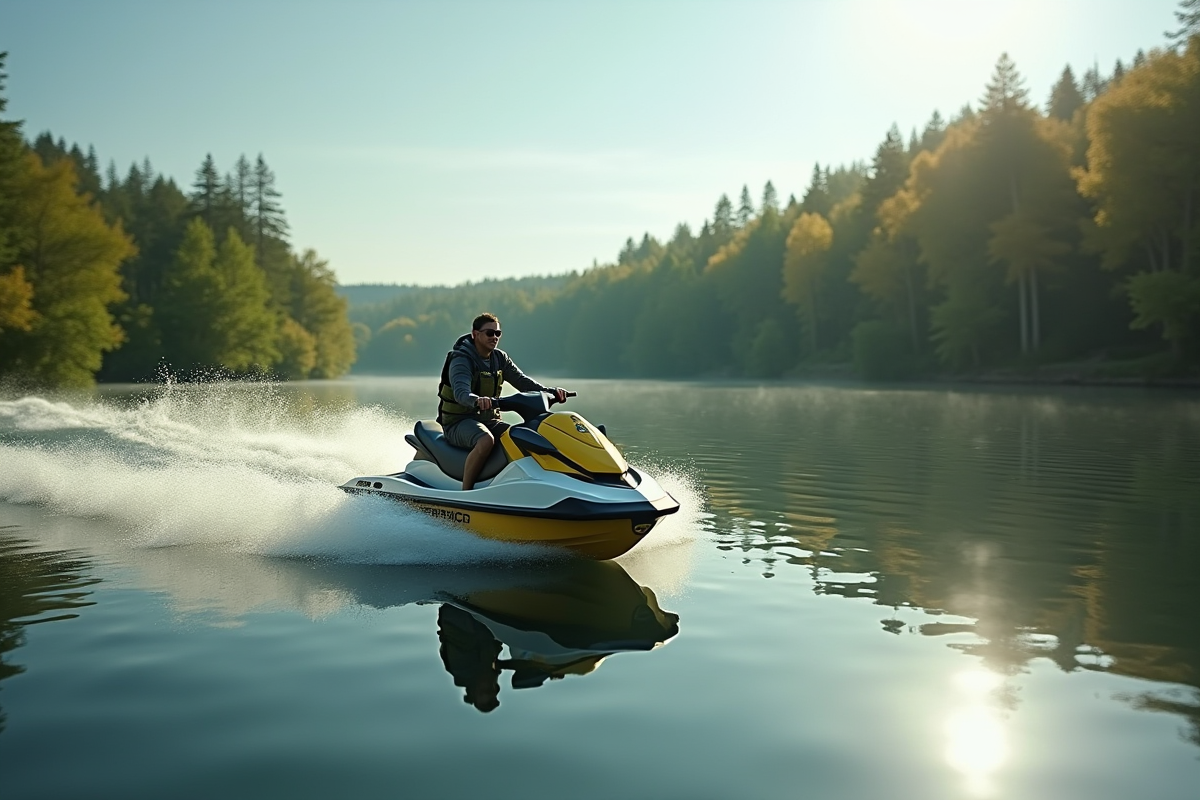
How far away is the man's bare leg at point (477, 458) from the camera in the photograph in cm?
959

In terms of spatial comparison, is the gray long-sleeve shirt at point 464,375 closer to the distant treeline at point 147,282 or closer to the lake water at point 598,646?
the lake water at point 598,646

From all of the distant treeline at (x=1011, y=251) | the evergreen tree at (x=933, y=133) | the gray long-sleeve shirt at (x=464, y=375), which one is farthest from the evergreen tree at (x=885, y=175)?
the gray long-sleeve shirt at (x=464, y=375)

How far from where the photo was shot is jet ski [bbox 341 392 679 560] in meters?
8.60

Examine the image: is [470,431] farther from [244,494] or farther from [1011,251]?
[1011,251]

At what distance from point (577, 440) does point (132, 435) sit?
564 inches

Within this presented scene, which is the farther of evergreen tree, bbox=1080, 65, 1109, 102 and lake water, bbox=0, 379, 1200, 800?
evergreen tree, bbox=1080, 65, 1109, 102

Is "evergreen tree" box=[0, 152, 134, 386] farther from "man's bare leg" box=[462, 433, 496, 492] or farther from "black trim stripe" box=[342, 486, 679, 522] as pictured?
"black trim stripe" box=[342, 486, 679, 522]

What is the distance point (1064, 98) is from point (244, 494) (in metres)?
111

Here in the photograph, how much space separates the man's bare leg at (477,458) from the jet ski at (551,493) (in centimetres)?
8

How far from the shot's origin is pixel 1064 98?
104 m

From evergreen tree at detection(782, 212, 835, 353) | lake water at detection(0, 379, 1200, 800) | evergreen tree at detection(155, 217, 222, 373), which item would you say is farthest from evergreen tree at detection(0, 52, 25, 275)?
evergreen tree at detection(782, 212, 835, 353)

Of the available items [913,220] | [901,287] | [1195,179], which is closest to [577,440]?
[1195,179]

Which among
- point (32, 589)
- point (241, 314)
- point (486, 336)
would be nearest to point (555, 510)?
point (486, 336)

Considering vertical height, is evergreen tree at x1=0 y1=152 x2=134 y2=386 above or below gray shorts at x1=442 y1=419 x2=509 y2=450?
above
